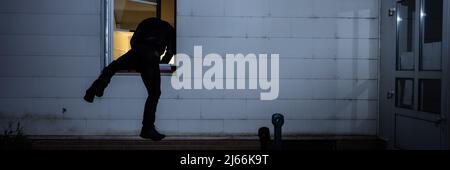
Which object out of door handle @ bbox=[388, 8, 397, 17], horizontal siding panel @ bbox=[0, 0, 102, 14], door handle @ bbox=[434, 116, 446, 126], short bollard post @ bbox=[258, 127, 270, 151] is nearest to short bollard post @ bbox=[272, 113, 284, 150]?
short bollard post @ bbox=[258, 127, 270, 151]

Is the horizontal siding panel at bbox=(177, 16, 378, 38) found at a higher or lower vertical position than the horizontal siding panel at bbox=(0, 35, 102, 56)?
higher

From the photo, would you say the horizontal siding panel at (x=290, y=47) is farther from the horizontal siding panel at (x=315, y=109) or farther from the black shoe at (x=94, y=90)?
the black shoe at (x=94, y=90)

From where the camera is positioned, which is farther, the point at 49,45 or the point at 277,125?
the point at 49,45

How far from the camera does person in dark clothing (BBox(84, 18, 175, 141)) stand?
643cm

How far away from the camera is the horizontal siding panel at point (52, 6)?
633cm

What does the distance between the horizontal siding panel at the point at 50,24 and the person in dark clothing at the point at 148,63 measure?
520mm

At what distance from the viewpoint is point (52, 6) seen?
6359 mm

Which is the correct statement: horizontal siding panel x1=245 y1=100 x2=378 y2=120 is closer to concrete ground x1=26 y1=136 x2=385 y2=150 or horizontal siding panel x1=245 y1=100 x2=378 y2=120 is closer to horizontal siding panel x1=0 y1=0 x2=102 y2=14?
concrete ground x1=26 y1=136 x2=385 y2=150

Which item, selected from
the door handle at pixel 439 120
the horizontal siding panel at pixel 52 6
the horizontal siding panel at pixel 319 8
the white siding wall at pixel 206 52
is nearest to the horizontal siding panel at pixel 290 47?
the white siding wall at pixel 206 52

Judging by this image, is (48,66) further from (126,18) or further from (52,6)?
(126,18)

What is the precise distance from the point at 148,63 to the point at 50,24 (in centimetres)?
138

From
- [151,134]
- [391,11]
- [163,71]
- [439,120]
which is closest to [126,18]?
[163,71]
